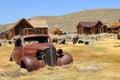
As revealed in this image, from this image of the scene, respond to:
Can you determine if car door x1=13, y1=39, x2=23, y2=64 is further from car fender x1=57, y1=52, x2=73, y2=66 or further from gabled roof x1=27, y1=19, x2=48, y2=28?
gabled roof x1=27, y1=19, x2=48, y2=28

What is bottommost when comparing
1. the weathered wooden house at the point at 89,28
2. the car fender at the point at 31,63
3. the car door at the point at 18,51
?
the car fender at the point at 31,63

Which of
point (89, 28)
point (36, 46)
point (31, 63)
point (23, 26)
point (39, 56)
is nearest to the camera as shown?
point (31, 63)

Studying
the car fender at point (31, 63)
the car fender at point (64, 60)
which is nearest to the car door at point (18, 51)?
the car fender at point (31, 63)

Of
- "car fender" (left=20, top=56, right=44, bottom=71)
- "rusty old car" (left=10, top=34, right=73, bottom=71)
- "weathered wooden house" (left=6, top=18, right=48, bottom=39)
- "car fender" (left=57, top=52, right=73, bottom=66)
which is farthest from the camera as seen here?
"weathered wooden house" (left=6, top=18, right=48, bottom=39)

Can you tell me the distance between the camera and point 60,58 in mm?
18094

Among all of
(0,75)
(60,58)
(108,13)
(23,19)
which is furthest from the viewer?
(108,13)

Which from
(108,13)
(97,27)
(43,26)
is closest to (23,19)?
(43,26)

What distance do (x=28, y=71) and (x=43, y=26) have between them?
209 feet

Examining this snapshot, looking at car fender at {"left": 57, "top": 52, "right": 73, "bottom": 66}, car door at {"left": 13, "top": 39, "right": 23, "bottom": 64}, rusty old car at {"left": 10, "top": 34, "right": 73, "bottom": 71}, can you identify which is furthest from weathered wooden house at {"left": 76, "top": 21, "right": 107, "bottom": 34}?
car fender at {"left": 57, "top": 52, "right": 73, "bottom": 66}

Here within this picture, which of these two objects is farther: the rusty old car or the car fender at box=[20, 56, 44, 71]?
the rusty old car

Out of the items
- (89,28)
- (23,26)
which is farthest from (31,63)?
(89,28)

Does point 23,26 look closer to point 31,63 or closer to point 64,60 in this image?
point 64,60

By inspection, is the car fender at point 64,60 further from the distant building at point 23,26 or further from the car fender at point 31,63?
the distant building at point 23,26

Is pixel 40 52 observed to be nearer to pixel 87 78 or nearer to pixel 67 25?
pixel 87 78
